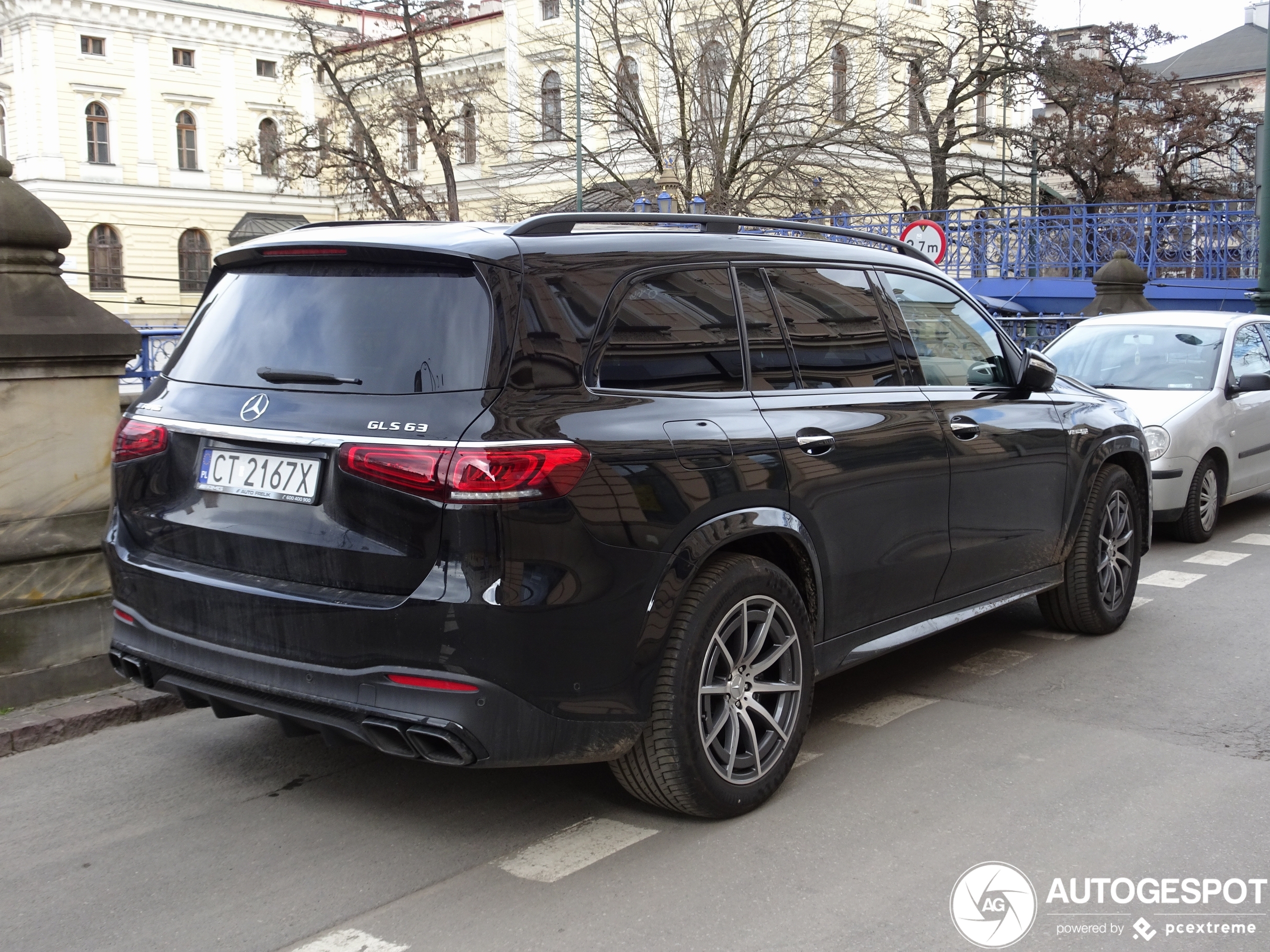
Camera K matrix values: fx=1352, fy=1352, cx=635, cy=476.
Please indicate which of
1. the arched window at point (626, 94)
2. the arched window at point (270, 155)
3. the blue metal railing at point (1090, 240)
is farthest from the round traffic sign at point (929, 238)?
the arched window at point (270, 155)

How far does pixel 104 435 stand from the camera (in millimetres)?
6211

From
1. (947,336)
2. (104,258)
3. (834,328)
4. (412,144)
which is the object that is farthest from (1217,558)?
(104,258)

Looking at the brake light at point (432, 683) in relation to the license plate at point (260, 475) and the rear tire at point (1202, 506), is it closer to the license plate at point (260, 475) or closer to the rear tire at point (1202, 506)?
the license plate at point (260, 475)

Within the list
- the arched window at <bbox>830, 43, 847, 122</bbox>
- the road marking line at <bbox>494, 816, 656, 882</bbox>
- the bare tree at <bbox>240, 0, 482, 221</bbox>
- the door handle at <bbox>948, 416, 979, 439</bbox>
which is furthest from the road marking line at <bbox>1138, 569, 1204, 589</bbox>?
the bare tree at <bbox>240, 0, 482, 221</bbox>

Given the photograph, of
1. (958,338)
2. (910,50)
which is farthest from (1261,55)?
(958,338)

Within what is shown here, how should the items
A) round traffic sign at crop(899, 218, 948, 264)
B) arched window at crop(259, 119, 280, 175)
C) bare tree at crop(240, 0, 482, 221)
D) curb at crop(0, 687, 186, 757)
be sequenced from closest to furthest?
curb at crop(0, 687, 186, 757)
round traffic sign at crop(899, 218, 948, 264)
bare tree at crop(240, 0, 482, 221)
arched window at crop(259, 119, 280, 175)

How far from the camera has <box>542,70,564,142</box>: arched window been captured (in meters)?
32.2

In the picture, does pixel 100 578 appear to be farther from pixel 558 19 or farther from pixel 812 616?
pixel 558 19

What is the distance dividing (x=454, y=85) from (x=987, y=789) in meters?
38.3

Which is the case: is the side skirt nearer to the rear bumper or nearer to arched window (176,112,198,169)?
the rear bumper

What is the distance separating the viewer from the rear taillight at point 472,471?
3.52 metres

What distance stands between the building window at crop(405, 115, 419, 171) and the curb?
108ft

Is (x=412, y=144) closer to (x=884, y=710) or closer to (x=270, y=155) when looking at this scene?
(x=270, y=155)

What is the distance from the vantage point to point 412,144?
4075cm
